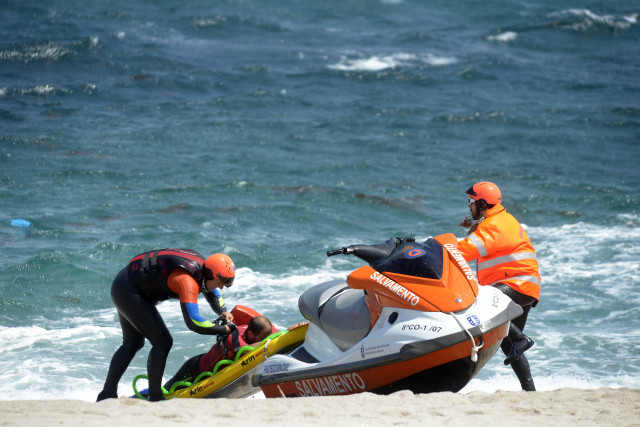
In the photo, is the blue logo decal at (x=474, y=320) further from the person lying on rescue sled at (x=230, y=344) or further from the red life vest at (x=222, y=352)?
the red life vest at (x=222, y=352)

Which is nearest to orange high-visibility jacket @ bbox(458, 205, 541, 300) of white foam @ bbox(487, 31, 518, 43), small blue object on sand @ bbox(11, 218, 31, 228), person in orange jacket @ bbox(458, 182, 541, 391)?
person in orange jacket @ bbox(458, 182, 541, 391)

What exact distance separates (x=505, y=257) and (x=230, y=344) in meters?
2.55

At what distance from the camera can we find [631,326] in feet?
34.8

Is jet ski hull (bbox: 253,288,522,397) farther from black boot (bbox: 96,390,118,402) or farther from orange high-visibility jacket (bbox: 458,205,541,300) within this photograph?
black boot (bbox: 96,390,118,402)

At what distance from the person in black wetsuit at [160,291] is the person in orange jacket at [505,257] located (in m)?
2.16

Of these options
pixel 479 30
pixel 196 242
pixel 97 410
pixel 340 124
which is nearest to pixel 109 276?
pixel 196 242

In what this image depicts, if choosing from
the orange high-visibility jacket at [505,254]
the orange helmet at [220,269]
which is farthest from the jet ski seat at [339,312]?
the orange high-visibility jacket at [505,254]

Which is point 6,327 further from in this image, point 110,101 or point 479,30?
point 479,30

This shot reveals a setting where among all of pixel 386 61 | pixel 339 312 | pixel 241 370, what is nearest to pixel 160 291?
pixel 241 370

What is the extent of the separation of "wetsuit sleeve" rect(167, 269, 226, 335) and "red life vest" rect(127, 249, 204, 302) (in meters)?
0.07

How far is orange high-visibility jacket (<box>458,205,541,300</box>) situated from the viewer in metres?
7.51

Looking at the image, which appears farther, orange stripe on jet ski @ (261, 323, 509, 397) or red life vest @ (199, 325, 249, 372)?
red life vest @ (199, 325, 249, 372)

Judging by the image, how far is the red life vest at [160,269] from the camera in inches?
286

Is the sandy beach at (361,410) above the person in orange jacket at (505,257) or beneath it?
beneath
